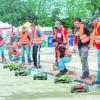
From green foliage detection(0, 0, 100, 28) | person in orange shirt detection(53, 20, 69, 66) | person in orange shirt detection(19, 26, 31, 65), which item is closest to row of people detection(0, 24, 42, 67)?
person in orange shirt detection(19, 26, 31, 65)

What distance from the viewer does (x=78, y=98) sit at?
1209cm

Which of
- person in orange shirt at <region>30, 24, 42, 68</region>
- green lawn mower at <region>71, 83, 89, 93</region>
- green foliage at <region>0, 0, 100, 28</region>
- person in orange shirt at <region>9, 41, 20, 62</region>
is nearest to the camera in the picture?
green lawn mower at <region>71, 83, 89, 93</region>

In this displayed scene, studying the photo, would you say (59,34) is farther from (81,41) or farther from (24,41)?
(24,41)

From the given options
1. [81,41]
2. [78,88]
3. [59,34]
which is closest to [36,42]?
[59,34]

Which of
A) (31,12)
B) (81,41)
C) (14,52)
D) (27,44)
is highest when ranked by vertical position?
(81,41)

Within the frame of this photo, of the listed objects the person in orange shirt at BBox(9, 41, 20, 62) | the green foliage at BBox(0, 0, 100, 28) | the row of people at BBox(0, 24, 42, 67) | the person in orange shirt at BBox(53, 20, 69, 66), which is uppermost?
the person in orange shirt at BBox(53, 20, 69, 66)

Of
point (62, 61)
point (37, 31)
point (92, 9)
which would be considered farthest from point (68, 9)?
point (62, 61)

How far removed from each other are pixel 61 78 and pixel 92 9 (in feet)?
131

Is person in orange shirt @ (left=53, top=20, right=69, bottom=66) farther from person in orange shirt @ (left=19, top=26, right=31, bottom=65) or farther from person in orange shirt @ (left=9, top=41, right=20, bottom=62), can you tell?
person in orange shirt @ (left=9, top=41, right=20, bottom=62)

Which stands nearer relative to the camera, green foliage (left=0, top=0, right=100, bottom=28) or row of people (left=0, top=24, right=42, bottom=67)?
row of people (left=0, top=24, right=42, bottom=67)

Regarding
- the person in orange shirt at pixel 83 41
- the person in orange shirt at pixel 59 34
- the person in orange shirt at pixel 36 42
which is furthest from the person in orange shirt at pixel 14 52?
the person in orange shirt at pixel 83 41

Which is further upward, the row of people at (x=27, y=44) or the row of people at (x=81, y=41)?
the row of people at (x=81, y=41)

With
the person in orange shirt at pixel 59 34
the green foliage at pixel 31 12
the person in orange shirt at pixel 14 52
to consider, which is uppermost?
the person in orange shirt at pixel 59 34

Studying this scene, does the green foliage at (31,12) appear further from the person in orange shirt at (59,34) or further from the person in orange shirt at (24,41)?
the person in orange shirt at (59,34)
